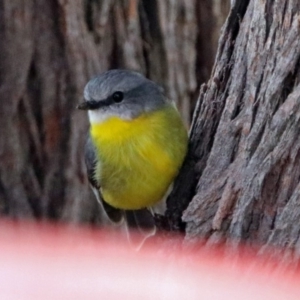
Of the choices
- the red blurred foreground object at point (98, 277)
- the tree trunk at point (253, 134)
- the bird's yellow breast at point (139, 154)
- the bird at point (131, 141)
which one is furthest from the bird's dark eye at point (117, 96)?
the red blurred foreground object at point (98, 277)

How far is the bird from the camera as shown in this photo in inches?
139

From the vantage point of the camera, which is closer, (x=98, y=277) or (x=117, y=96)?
(x=98, y=277)

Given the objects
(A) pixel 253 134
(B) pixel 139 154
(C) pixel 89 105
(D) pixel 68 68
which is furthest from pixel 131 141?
(D) pixel 68 68

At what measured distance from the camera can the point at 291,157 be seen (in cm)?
253

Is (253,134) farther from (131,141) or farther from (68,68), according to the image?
(68,68)

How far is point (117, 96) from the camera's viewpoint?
12.3ft

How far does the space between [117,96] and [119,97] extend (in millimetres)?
12

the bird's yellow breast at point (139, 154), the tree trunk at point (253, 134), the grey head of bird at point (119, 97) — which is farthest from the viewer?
the grey head of bird at point (119, 97)

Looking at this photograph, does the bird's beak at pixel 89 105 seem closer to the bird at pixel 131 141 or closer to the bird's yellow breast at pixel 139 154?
the bird at pixel 131 141

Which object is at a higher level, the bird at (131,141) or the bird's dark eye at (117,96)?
the bird's dark eye at (117,96)

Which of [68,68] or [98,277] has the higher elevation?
[98,277]

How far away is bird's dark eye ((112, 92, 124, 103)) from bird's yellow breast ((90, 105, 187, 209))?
0.12 m

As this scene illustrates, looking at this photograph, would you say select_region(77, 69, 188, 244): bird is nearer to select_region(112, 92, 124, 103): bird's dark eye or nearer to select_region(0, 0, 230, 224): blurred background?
select_region(112, 92, 124, 103): bird's dark eye

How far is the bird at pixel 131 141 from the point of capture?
3.52 meters
